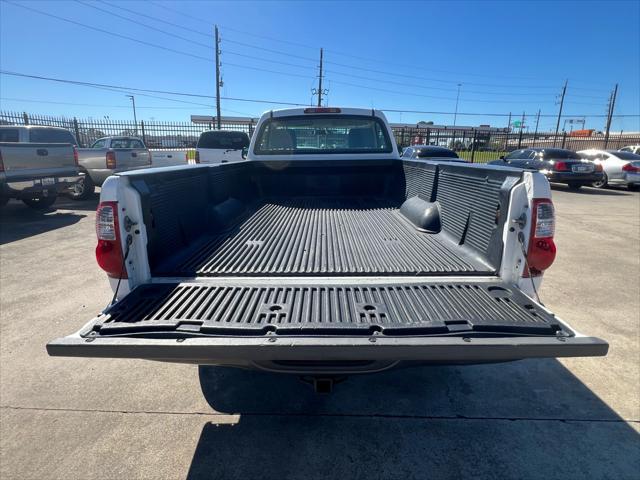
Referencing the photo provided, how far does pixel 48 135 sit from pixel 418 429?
1270cm

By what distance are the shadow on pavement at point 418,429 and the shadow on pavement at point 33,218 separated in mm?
7133

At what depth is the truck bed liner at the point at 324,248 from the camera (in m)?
2.45

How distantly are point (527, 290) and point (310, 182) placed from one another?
347 centimetres

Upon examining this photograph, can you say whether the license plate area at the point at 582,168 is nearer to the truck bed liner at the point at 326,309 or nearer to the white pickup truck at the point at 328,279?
the white pickup truck at the point at 328,279

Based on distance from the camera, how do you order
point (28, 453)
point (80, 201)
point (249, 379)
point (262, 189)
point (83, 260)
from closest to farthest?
point (28, 453), point (249, 379), point (262, 189), point (83, 260), point (80, 201)

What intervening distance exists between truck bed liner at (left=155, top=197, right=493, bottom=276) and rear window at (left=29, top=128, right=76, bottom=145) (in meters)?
9.75

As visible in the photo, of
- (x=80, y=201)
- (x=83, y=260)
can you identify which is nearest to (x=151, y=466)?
(x=83, y=260)

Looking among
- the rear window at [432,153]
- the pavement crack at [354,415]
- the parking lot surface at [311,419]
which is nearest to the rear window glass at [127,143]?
the rear window at [432,153]

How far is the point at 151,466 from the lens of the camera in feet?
7.02

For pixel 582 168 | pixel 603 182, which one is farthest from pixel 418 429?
pixel 603 182

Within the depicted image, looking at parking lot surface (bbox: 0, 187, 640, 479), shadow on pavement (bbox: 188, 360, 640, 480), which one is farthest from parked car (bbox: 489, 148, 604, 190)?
shadow on pavement (bbox: 188, 360, 640, 480)

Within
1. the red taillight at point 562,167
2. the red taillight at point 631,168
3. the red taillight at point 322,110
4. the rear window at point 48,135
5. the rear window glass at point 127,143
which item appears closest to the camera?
the red taillight at point 322,110

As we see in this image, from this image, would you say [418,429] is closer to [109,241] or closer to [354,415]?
[354,415]

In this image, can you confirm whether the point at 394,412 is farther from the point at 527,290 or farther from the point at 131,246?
the point at 131,246
